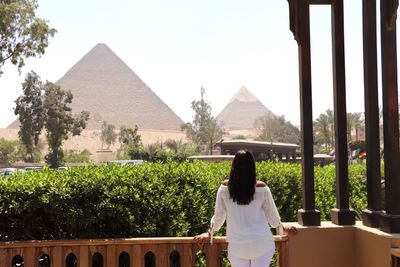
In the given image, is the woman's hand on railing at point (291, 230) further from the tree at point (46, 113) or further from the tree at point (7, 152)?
the tree at point (7, 152)

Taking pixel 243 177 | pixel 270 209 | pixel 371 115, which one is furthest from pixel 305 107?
pixel 243 177

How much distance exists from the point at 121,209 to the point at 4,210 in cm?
100

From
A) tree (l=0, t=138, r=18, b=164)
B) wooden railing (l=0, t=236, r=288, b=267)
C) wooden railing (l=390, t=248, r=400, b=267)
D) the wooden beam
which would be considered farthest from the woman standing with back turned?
tree (l=0, t=138, r=18, b=164)

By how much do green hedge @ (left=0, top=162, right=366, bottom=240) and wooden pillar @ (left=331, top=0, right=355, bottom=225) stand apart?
56.7 inches

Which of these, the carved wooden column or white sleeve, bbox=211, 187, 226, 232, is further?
the carved wooden column

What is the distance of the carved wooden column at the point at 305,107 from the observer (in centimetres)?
514

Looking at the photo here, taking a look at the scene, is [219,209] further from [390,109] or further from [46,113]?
[46,113]

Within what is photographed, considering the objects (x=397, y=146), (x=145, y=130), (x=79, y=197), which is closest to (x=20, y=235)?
(x=79, y=197)

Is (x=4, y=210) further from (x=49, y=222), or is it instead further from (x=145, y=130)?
(x=145, y=130)

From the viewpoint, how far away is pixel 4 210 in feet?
15.4

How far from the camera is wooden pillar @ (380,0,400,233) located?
4.48 meters

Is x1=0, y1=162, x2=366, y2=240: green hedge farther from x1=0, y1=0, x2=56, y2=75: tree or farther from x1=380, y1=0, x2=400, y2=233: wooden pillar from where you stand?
x1=0, y1=0, x2=56, y2=75: tree

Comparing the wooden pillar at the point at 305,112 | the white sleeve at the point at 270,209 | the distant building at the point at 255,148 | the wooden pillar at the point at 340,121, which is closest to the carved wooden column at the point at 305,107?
the wooden pillar at the point at 305,112

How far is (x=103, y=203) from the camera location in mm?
4809
